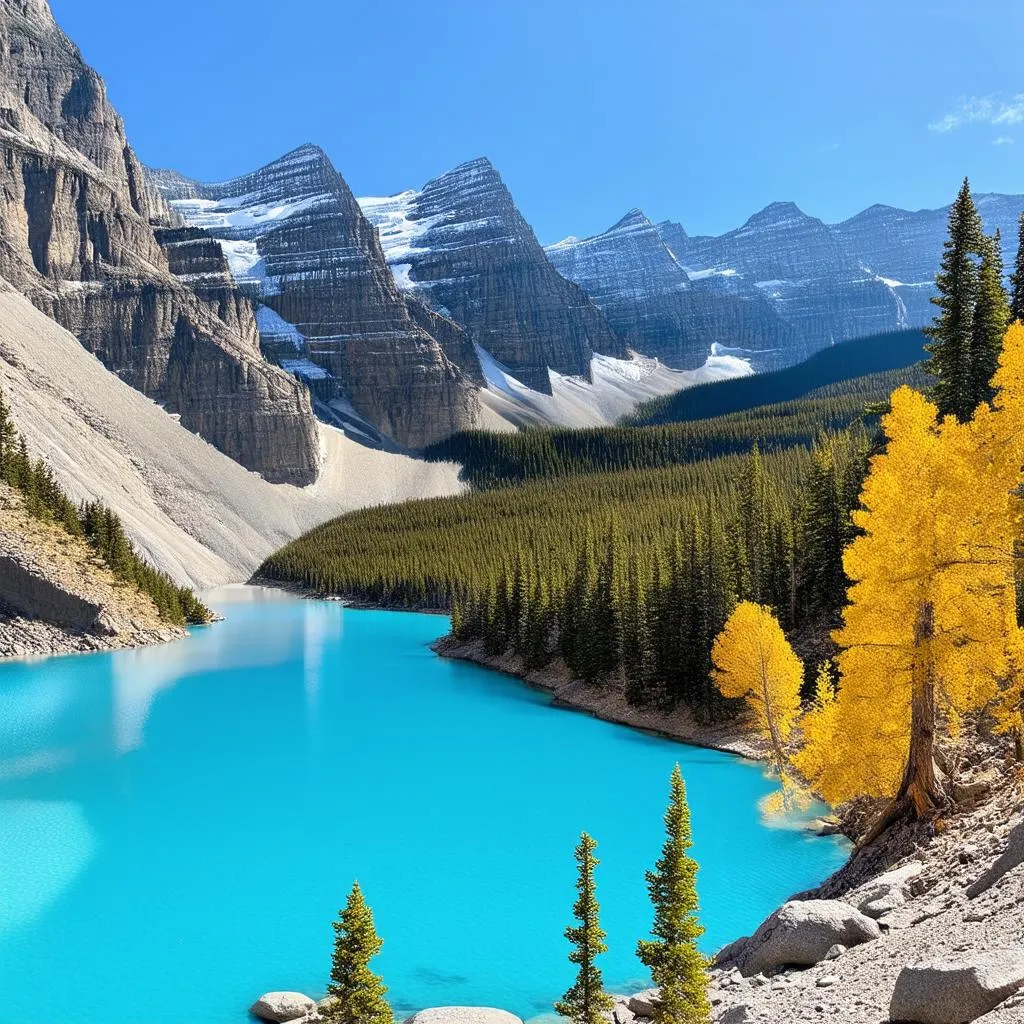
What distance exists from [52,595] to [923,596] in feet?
233

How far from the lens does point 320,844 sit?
32.1m

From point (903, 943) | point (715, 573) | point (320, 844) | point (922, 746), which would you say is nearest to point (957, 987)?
point (903, 943)

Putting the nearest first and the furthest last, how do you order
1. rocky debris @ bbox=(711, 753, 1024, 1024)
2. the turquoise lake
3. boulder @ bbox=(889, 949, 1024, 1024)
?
boulder @ bbox=(889, 949, 1024, 1024)
rocky debris @ bbox=(711, 753, 1024, 1024)
the turquoise lake

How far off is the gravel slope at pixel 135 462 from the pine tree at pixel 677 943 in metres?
108

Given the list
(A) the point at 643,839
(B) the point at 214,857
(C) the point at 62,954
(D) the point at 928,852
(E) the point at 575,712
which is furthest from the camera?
(E) the point at 575,712

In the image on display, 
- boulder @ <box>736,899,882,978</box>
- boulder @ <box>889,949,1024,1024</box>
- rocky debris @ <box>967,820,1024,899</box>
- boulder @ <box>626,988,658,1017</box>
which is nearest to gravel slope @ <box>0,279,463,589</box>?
boulder @ <box>626,988,658,1017</box>

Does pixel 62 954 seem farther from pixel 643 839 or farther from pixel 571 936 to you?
pixel 643 839

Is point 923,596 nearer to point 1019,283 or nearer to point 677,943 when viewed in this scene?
point 677,943

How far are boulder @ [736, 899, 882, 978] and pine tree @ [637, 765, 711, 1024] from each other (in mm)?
2299

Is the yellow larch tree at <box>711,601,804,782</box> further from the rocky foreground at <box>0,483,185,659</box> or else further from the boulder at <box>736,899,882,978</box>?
the rocky foreground at <box>0,483,185,659</box>

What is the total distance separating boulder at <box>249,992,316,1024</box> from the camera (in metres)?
19.8

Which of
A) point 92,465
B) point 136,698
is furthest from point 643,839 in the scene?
point 92,465

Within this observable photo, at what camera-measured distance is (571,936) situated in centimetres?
1504

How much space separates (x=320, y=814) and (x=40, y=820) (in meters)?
10.6
